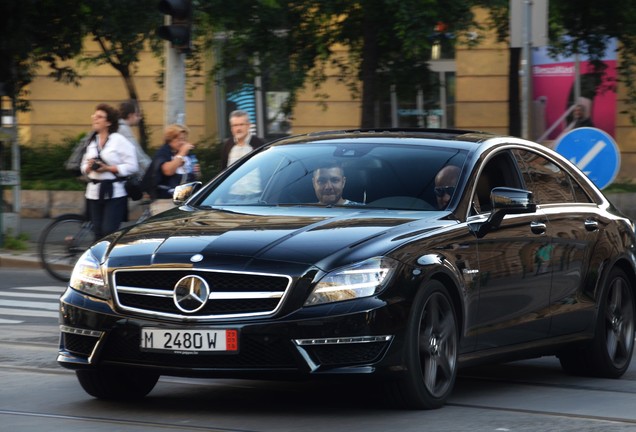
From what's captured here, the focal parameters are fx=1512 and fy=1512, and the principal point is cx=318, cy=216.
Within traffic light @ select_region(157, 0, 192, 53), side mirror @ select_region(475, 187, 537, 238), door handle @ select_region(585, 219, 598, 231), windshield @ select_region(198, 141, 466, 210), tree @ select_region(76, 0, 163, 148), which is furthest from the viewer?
tree @ select_region(76, 0, 163, 148)

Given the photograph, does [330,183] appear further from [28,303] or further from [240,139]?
[28,303]

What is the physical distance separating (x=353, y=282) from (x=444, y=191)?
1301 millimetres

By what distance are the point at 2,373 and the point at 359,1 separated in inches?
471

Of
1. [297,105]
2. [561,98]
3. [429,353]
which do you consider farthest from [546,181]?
[297,105]

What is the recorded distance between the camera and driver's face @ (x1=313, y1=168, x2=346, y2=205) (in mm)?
7809

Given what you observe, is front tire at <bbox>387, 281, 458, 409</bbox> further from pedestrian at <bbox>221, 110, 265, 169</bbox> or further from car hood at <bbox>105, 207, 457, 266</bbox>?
pedestrian at <bbox>221, 110, 265, 169</bbox>

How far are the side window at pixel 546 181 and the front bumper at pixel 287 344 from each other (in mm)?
2111

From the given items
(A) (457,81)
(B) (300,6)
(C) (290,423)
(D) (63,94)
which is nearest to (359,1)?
(B) (300,6)

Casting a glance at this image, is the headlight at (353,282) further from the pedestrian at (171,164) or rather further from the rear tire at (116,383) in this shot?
the pedestrian at (171,164)

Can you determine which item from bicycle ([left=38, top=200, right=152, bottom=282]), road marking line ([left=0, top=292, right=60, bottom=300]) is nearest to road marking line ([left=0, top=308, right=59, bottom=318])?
road marking line ([left=0, top=292, right=60, bottom=300])

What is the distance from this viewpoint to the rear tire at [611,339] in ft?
29.0

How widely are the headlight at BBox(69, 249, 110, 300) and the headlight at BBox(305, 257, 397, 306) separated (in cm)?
100

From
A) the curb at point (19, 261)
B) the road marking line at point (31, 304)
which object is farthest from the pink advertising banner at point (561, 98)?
the road marking line at point (31, 304)

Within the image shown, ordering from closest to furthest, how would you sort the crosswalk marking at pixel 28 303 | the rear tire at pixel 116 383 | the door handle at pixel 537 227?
the rear tire at pixel 116 383 < the door handle at pixel 537 227 < the crosswalk marking at pixel 28 303
